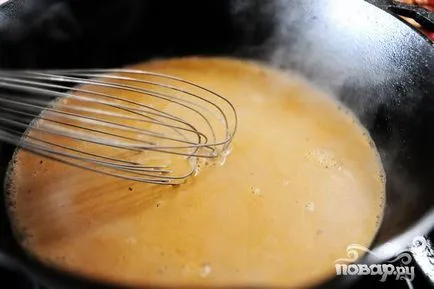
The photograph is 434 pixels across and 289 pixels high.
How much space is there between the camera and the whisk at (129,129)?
105cm

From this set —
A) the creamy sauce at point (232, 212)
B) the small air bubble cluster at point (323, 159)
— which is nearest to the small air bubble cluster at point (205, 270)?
the creamy sauce at point (232, 212)

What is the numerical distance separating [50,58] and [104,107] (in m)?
0.20

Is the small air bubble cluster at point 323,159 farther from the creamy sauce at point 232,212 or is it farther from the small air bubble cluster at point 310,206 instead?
the small air bubble cluster at point 310,206

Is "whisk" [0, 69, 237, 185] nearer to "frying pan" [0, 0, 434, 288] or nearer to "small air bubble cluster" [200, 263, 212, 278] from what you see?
"frying pan" [0, 0, 434, 288]

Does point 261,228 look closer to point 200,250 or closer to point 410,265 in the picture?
point 200,250

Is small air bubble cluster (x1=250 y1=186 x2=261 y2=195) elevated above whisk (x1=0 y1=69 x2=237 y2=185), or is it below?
above

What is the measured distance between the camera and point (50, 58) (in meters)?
1.29

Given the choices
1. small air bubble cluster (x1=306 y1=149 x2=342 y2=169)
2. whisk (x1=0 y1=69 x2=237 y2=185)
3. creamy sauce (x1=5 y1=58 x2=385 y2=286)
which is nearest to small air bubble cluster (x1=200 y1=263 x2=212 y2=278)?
creamy sauce (x1=5 y1=58 x2=385 y2=286)

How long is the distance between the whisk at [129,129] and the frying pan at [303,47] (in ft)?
0.35

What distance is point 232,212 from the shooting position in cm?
103

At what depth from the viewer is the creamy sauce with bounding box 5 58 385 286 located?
3.06 feet

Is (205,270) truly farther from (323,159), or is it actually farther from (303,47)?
(303,47)

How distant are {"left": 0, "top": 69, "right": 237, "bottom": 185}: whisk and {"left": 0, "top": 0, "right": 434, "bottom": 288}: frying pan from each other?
11 centimetres

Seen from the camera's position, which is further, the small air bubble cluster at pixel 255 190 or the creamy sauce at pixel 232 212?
the small air bubble cluster at pixel 255 190
